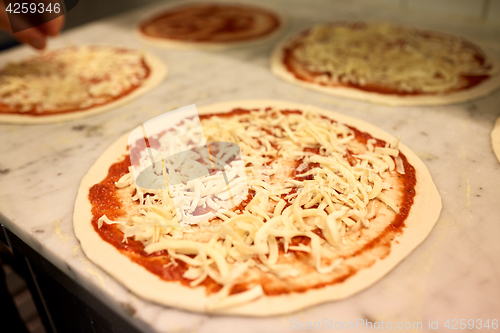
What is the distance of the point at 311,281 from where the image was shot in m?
1.00

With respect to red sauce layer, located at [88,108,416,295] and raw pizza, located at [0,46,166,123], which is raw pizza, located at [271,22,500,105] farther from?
raw pizza, located at [0,46,166,123]

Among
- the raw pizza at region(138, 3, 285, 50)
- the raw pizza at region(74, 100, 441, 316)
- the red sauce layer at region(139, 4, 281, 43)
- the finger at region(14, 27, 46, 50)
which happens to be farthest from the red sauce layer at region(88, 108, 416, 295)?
the red sauce layer at region(139, 4, 281, 43)

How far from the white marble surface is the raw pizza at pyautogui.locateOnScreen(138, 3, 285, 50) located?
174mm

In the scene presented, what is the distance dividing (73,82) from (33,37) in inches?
16.2

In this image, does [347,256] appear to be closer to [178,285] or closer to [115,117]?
[178,285]

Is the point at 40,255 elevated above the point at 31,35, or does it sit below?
below

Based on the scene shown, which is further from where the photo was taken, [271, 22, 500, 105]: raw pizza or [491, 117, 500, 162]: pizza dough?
[271, 22, 500, 105]: raw pizza

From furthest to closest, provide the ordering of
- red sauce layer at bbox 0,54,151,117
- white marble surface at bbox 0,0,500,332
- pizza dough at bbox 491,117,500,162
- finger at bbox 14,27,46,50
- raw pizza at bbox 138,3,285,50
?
raw pizza at bbox 138,3,285,50
finger at bbox 14,27,46,50
red sauce layer at bbox 0,54,151,117
pizza dough at bbox 491,117,500,162
white marble surface at bbox 0,0,500,332

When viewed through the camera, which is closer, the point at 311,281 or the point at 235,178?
the point at 311,281

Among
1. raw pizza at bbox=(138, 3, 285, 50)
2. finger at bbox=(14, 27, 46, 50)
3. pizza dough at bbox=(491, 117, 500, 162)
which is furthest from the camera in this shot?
raw pizza at bbox=(138, 3, 285, 50)

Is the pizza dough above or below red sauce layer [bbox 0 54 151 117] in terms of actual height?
below

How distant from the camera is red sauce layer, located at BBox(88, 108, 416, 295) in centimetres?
102

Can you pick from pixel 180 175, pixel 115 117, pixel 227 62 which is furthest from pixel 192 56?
pixel 180 175

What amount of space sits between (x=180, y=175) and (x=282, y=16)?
2.38m
